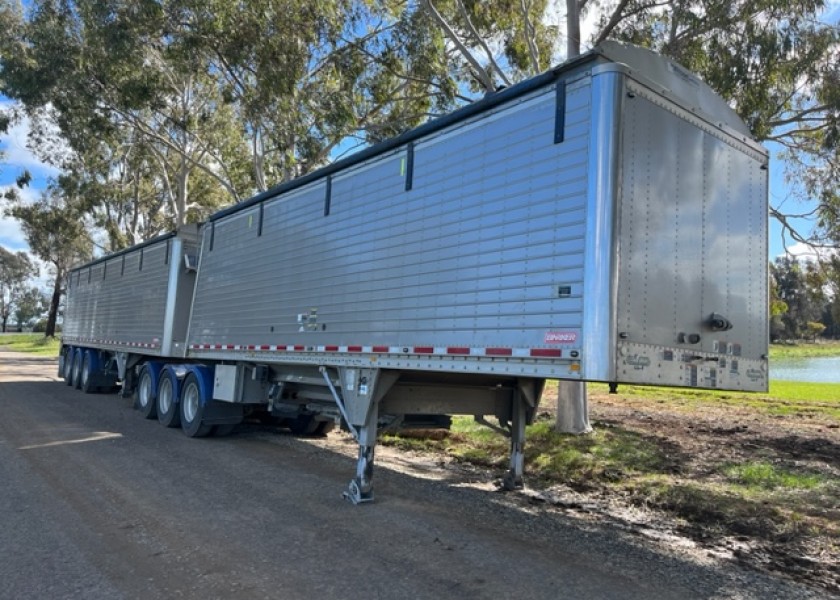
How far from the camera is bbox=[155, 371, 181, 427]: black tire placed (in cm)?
1166

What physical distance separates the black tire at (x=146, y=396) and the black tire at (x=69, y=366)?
760cm

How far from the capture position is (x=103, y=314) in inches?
709

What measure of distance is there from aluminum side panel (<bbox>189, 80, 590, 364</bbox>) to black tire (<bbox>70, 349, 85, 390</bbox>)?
1180 cm

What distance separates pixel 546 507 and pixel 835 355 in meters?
68.9

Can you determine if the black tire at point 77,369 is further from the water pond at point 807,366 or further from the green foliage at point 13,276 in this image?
the green foliage at point 13,276

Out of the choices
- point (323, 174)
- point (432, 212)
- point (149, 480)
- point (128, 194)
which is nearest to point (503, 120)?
point (432, 212)

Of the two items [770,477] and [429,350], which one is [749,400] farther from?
[429,350]

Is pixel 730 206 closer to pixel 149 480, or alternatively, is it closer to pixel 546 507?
pixel 546 507

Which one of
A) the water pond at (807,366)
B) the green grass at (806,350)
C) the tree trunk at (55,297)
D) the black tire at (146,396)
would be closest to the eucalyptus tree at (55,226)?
the tree trunk at (55,297)

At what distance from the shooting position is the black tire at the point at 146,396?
41.8ft

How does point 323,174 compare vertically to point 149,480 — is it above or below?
above

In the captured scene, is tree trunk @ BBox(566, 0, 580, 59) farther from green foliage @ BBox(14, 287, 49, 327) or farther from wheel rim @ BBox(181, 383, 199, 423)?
green foliage @ BBox(14, 287, 49, 327)

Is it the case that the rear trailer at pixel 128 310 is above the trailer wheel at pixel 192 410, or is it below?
above

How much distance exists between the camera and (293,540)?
5547 millimetres
